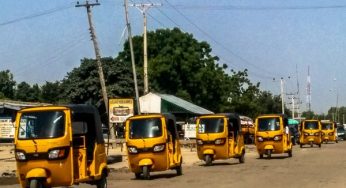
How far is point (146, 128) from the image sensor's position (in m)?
23.8

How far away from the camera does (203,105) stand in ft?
279

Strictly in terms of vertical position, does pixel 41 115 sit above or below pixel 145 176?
above

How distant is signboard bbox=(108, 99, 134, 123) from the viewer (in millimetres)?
35531

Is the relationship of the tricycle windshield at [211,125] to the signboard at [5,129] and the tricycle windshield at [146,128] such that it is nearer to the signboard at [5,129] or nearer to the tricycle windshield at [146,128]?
the tricycle windshield at [146,128]

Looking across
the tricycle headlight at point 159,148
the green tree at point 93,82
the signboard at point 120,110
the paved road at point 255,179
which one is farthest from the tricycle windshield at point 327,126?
the tricycle headlight at point 159,148

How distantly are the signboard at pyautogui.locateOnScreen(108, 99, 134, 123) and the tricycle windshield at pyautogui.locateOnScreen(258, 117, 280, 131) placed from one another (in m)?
6.90

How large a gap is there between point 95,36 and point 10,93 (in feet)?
222

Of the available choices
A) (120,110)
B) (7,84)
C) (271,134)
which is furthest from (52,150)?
(7,84)

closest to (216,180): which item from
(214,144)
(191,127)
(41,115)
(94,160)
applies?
(94,160)

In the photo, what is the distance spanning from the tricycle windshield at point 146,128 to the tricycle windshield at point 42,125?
756cm

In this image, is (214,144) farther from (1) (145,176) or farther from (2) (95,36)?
(2) (95,36)

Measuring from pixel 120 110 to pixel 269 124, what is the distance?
7969 mm

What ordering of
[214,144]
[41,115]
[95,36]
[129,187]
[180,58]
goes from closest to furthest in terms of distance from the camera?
[41,115]
[129,187]
[214,144]
[95,36]
[180,58]

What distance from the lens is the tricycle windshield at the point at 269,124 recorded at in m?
36.3
